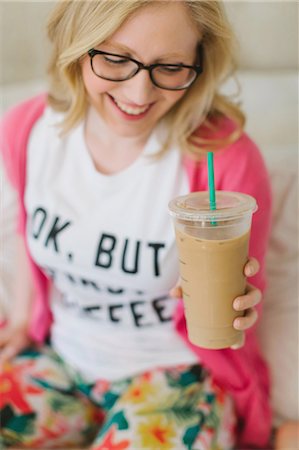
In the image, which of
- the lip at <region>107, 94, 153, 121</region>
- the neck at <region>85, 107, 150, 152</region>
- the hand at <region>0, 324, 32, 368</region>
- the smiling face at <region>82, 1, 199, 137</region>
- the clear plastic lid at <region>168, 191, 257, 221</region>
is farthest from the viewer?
the hand at <region>0, 324, 32, 368</region>

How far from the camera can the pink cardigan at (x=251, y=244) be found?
1044mm

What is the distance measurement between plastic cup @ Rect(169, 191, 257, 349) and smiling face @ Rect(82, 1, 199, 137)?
0.20 meters

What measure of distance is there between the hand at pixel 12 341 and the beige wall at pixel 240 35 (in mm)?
747

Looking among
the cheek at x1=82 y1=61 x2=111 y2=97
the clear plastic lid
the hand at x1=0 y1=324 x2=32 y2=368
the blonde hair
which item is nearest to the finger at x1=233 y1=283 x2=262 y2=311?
the clear plastic lid

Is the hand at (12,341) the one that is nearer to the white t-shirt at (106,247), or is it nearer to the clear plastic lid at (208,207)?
the white t-shirt at (106,247)

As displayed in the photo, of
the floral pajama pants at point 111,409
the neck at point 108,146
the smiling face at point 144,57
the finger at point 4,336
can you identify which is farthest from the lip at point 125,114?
the finger at point 4,336

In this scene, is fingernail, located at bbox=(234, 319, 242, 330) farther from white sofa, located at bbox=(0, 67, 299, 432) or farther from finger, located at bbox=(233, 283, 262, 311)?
white sofa, located at bbox=(0, 67, 299, 432)

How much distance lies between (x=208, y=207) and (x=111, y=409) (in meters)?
0.54

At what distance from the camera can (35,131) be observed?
123 cm

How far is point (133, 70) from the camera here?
3.06 feet

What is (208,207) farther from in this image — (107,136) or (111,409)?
(111,409)

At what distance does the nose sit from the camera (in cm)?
92

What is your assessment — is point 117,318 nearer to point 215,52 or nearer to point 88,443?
point 88,443

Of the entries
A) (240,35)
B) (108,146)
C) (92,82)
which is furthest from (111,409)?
(240,35)
